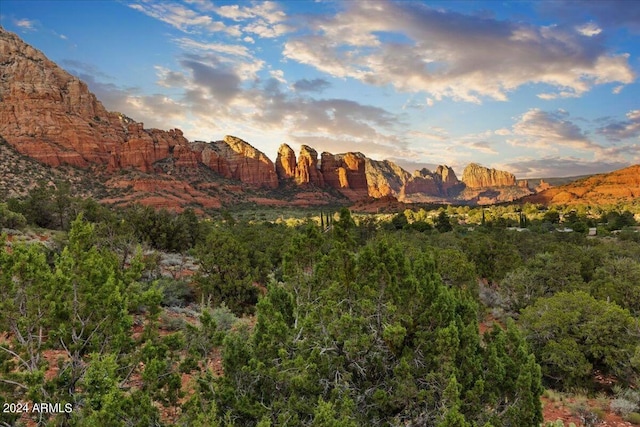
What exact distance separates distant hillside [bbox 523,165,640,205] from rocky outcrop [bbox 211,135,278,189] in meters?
94.3

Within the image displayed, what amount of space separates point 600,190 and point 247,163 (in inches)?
4699

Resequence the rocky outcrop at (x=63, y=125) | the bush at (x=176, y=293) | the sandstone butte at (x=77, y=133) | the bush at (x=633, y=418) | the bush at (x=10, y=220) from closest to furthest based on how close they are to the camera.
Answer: the bush at (x=633, y=418), the bush at (x=176, y=293), the bush at (x=10, y=220), the rocky outcrop at (x=63, y=125), the sandstone butte at (x=77, y=133)

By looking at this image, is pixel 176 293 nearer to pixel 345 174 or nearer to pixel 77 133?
pixel 77 133

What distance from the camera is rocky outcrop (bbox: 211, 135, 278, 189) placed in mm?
145875

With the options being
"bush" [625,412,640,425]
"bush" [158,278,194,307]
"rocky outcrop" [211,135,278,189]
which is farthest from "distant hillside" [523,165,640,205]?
"bush" [158,278,194,307]

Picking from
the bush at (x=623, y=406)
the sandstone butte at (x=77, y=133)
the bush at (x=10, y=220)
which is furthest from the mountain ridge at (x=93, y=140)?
the bush at (x=623, y=406)

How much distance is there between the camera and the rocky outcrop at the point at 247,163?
14588cm

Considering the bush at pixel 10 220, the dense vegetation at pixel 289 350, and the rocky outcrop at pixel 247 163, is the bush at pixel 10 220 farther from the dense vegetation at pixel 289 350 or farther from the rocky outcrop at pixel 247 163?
the rocky outcrop at pixel 247 163

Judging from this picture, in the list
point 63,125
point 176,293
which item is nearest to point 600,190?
point 176,293

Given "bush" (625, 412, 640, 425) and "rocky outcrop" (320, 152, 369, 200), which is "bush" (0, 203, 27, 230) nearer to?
"bush" (625, 412, 640, 425)

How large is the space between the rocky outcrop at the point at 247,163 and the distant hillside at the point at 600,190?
3713 inches

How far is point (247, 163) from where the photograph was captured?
149000 mm

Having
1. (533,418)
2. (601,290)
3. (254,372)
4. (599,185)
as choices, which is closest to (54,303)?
(254,372)

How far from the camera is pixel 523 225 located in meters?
63.6
